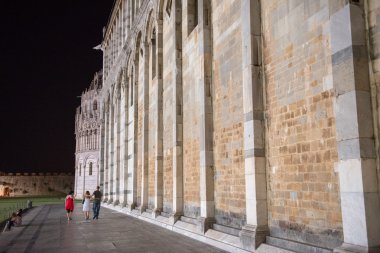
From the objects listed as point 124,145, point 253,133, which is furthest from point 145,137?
point 253,133

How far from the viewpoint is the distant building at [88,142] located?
6287 cm

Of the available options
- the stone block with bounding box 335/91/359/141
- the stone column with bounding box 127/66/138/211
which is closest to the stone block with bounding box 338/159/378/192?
the stone block with bounding box 335/91/359/141

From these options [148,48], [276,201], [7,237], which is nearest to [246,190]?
[276,201]

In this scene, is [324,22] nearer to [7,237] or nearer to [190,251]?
[190,251]

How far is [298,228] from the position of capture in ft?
20.9

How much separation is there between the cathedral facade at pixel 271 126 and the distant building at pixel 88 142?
167 ft

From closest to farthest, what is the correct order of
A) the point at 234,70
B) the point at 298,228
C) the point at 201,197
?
the point at 298,228 < the point at 234,70 < the point at 201,197

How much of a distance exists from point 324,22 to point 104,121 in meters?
29.0

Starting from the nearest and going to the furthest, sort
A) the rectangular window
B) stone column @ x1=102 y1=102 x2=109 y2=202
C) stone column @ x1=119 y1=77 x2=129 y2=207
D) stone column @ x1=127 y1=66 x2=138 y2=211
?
the rectangular window < stone column @ x1=127 y1=66 x2=138 y2=211 < stone column @ x1=119 y1=77 x2=129 y2=207 < stone column @ x1=102 y1=102 x2=109 y2=202

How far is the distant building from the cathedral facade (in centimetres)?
5104

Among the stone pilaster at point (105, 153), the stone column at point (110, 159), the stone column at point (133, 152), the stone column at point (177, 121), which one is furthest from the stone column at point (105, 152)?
the stone column at point (177, 121)

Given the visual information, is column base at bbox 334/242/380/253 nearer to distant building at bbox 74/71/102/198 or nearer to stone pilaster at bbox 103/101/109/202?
stone pilaster at bbox 103/101/109/202

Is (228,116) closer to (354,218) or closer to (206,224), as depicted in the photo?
(206,224)

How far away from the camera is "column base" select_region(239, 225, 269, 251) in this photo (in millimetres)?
7077
